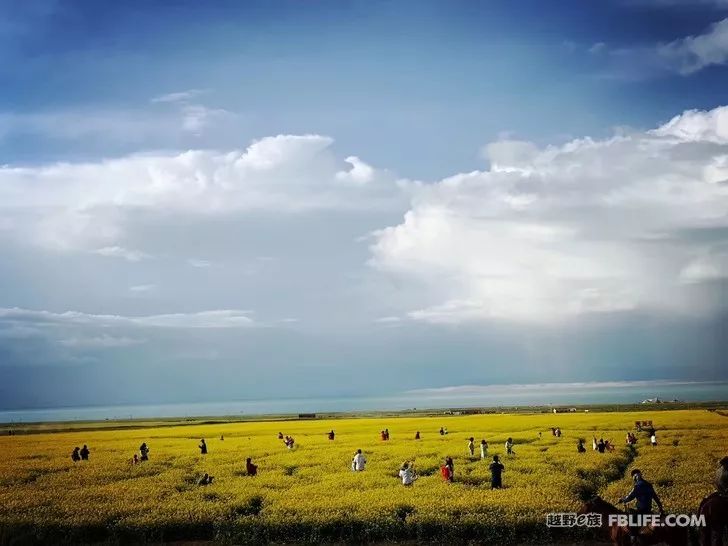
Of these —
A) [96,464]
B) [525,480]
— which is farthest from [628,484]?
[96,464]

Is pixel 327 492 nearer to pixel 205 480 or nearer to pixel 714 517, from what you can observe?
pixel 205 480

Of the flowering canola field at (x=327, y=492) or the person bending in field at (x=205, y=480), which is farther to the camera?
the person bending in field at (x=205, y=480)

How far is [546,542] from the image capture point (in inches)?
861

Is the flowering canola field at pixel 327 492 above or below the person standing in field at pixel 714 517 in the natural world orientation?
below

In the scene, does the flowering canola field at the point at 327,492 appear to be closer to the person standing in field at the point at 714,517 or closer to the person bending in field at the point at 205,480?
the person bending in field at the point at 205,480

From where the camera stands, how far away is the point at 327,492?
27906 millimetres

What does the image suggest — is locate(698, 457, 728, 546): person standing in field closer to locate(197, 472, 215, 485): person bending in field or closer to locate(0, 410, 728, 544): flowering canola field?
locate(0, 410, 728, 544): flowering canola field

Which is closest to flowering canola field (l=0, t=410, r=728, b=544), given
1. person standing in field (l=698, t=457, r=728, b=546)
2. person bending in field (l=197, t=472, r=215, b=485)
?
person bending in field (l=197, t=472, r=215, b=485)

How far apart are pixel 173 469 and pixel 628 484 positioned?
80.5ft

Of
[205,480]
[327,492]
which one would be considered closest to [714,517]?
[327,492]

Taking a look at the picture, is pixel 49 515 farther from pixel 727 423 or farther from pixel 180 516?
pixel 727 423

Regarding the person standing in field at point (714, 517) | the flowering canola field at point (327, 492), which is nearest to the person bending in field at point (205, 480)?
the flowering canola field at point (327, 492)

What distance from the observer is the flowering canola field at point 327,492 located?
23219 millimetres

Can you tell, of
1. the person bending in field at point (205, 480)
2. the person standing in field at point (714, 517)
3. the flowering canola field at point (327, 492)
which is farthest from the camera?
the person bending in field at point (205, 480)
